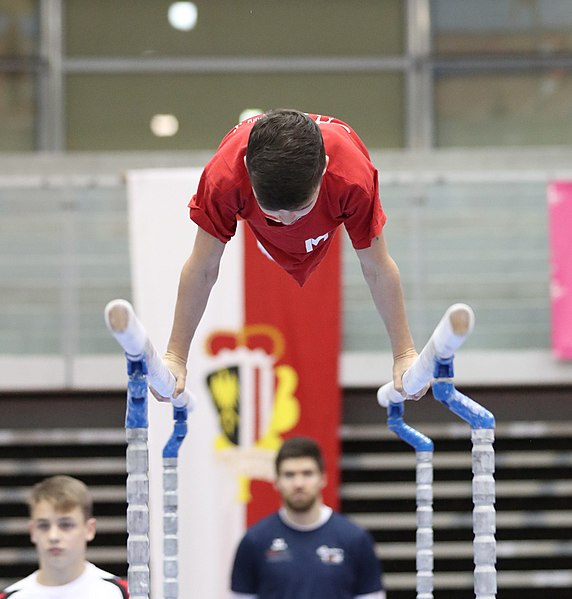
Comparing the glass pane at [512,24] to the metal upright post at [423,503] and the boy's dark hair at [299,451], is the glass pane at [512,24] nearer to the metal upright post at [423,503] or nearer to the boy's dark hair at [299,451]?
the boy's dark hair at [299,451]

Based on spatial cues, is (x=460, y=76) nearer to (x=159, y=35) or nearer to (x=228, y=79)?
(x=228, y=79)

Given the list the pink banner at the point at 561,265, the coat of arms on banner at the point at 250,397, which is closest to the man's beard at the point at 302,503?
the coat of arms on banner at the point at 250,397

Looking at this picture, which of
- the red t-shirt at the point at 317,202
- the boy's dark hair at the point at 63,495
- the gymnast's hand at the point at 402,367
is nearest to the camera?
the red t-shirt at the point at 317,202

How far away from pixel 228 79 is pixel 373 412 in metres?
2.68

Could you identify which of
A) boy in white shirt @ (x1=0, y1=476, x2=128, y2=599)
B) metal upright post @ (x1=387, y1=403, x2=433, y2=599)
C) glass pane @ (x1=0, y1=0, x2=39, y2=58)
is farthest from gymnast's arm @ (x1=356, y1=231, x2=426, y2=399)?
glass pane @ (x1=0, y1=0, x2=39, y2=58)

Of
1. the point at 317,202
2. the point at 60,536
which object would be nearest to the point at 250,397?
the point at 60,536

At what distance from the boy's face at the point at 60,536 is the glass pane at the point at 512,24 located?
553 cm

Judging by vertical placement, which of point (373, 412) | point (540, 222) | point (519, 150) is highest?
point (519, 150)

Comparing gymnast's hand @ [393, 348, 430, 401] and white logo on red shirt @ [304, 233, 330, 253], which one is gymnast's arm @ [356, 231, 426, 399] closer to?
gymnast's hand @ [393, 348, 430, 401]

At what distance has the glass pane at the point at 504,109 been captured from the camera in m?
7.99

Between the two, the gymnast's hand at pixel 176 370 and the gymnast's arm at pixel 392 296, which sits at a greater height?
the gymnast's arm at pixel 392 296

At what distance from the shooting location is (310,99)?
814 cm

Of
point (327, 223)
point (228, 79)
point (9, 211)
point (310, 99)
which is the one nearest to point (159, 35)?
point (228, 79)

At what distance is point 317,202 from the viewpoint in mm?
2730
